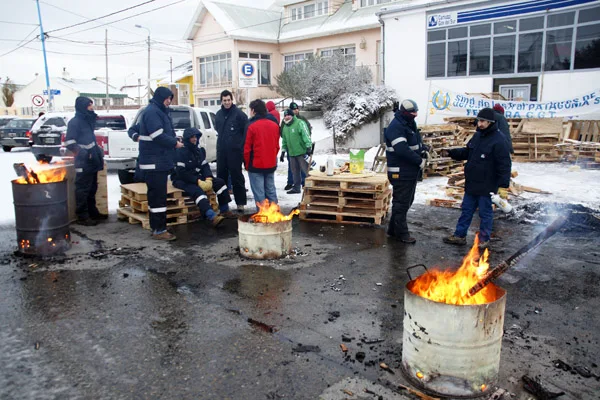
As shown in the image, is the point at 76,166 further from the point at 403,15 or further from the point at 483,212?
the point at 403,15

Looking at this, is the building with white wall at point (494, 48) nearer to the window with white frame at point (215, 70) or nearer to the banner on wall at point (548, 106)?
the banner on wall at point (548, 106)

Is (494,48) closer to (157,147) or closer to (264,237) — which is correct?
(157,147)

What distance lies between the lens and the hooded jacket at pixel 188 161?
7.71m

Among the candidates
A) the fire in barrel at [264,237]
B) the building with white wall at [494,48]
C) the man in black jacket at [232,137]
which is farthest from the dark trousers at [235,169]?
the building with white wall at [494,48]

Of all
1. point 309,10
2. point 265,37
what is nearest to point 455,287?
point 265,37

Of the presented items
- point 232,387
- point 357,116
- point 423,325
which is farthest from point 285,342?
→ point 357,116

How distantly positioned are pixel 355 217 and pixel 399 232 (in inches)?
45.6

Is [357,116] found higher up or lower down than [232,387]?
higher up

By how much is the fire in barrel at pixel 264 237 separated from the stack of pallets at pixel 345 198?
1.98 m

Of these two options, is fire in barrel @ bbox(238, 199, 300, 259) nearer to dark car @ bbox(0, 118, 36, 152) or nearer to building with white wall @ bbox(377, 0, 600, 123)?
building with white wall @ bbox(377, 0, 600, 123)

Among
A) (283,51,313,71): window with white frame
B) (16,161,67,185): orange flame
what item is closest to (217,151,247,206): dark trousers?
(16,161,67,185): orange flame

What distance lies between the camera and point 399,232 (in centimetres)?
691

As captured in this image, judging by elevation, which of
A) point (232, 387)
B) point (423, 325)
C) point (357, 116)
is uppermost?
point (357, 116)

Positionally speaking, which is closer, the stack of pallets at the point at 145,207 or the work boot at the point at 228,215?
the stack of pallets at the point at 145,207
